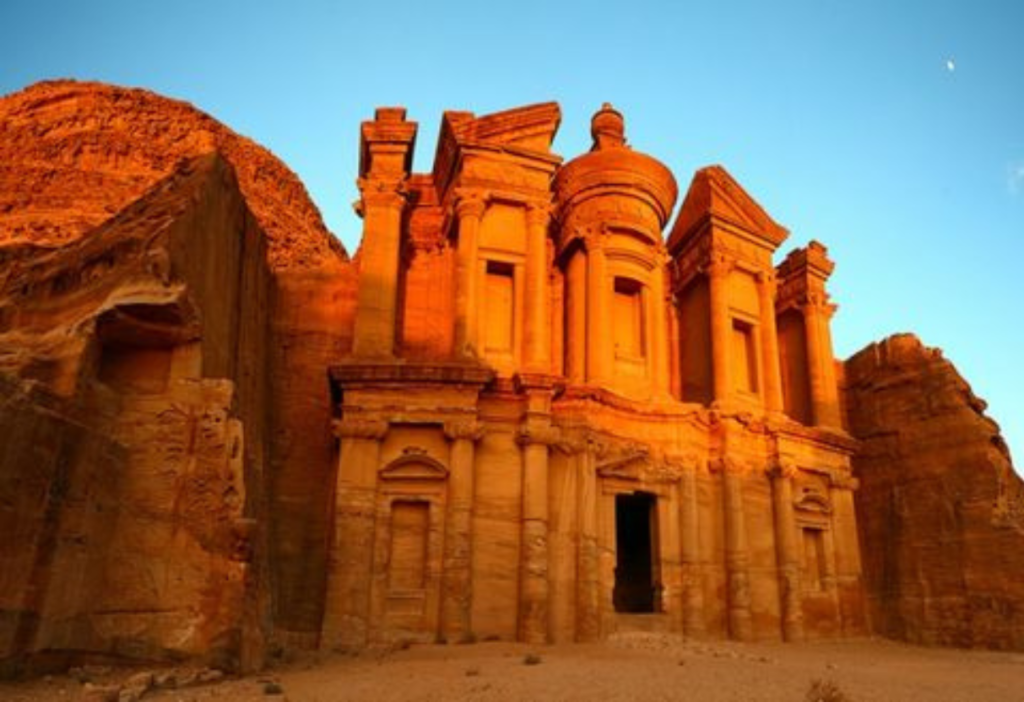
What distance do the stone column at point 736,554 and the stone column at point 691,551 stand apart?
92 cm

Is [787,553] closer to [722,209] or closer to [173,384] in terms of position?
[722,209]

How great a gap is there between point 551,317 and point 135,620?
13707mm

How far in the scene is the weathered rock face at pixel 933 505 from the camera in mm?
20078

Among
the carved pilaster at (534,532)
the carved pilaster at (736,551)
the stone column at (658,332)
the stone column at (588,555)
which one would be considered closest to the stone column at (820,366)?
the carved pilaster at (736,551)

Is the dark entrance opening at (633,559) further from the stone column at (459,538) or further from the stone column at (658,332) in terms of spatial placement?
the stone column at (459,538)

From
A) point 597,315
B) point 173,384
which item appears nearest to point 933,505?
point 597,315

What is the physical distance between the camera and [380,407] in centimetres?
1672

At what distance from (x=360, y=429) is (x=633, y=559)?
10.9 m

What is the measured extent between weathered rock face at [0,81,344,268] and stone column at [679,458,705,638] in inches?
535

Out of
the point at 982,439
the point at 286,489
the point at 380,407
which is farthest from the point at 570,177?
the point at 982,439

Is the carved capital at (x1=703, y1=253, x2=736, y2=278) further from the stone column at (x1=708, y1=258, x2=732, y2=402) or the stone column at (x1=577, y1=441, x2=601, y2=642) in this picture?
the stone column at (x1=577, y1=441, x2=601, y2=642)

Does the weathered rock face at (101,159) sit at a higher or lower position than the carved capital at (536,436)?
higher

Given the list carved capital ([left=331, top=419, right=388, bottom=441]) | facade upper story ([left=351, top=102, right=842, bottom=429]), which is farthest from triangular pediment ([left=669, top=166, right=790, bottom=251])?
carved capital ([left=331, top=419, right=388, bottom=441])

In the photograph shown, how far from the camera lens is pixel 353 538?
51.6ft
